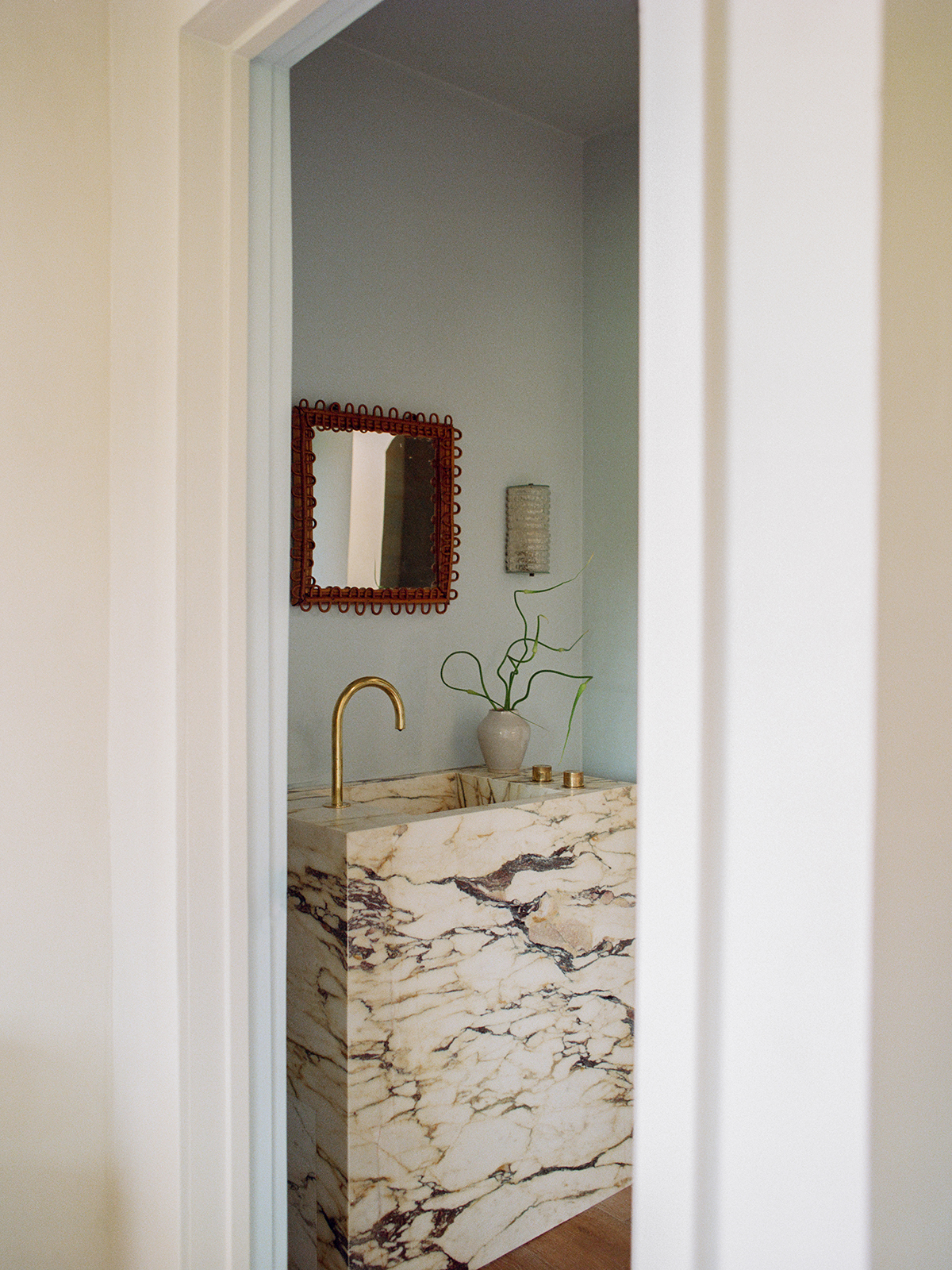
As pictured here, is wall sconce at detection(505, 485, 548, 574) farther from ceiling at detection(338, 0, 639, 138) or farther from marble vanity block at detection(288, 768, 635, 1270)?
ceiling at detection(338, 0, 639, 138)

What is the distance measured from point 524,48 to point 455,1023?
2.53 m

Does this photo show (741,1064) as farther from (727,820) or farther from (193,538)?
(193,538)

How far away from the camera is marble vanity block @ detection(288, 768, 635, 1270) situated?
2.05m

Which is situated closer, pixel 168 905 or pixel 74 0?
pixel 168 905

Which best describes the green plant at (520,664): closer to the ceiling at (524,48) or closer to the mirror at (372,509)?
the mirror at (372,509)

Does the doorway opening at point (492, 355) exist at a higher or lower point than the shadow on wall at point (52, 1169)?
higher

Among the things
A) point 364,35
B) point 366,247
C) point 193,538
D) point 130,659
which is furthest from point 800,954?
point 364,35

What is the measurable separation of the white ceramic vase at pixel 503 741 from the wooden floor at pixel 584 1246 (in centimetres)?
114

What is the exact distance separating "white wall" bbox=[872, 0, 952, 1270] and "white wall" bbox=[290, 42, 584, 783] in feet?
6.75

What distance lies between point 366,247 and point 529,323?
64 centimetres

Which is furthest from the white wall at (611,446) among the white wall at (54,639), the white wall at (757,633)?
the white wall at (757,633)

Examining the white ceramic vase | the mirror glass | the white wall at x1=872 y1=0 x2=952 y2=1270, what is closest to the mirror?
the mirror glass

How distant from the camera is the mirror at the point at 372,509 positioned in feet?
8.52

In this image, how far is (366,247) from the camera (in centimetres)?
277
